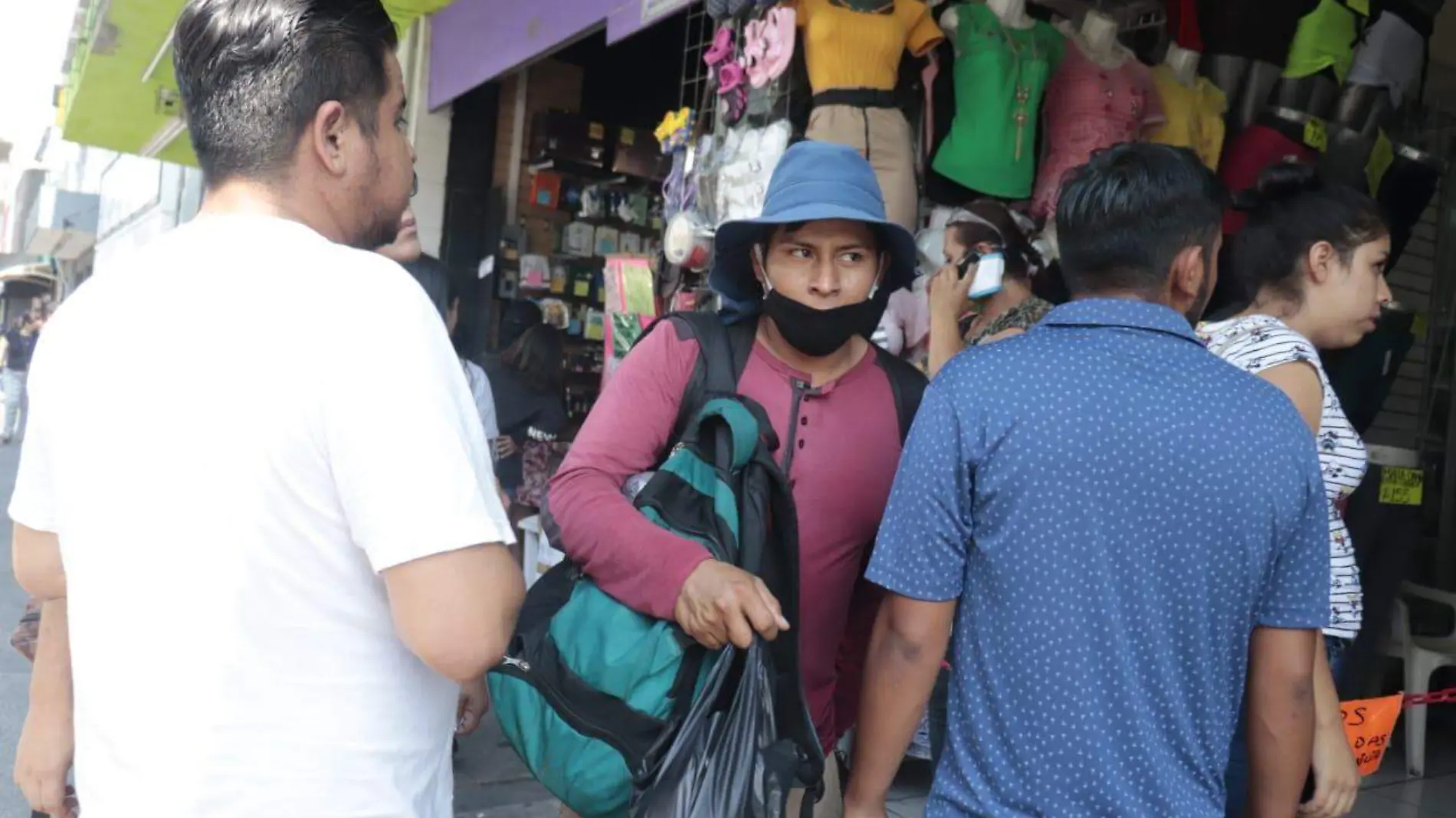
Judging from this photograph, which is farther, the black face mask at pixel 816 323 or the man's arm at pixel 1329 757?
the black face mask at pixel 816 323

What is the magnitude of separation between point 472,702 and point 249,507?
1.63ft

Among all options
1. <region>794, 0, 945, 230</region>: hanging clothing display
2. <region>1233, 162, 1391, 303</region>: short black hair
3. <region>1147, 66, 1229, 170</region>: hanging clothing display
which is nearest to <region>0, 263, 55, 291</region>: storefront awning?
<region>794, 0, 945, 230</region>: hanging clothing display

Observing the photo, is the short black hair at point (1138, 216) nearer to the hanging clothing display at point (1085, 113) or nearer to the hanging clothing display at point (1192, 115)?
the hanging clothing display at point (1085, 113)

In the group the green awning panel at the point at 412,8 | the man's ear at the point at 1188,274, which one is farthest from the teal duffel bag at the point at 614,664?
the green awning panel at the point at 412,8

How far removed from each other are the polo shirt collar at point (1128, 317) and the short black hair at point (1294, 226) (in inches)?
31.0

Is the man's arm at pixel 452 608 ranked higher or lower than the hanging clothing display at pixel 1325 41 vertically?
lower

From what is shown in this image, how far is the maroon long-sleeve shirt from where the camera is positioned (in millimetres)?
1654

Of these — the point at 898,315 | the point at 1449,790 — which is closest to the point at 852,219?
the point at 898,315

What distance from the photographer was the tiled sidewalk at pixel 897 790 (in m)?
3.49

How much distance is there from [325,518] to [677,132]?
3.06 metres

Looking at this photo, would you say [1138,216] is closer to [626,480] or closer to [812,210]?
[812,210]

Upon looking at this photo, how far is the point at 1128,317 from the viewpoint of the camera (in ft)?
4.30

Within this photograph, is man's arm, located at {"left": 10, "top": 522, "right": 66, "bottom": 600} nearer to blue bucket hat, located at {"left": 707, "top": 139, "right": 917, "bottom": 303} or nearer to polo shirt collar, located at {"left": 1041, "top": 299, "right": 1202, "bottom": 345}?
blue bucket hat, located at {"left": 707, "top": 139, "right": 917, "bottom": 303}

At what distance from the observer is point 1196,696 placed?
1.28 metres
